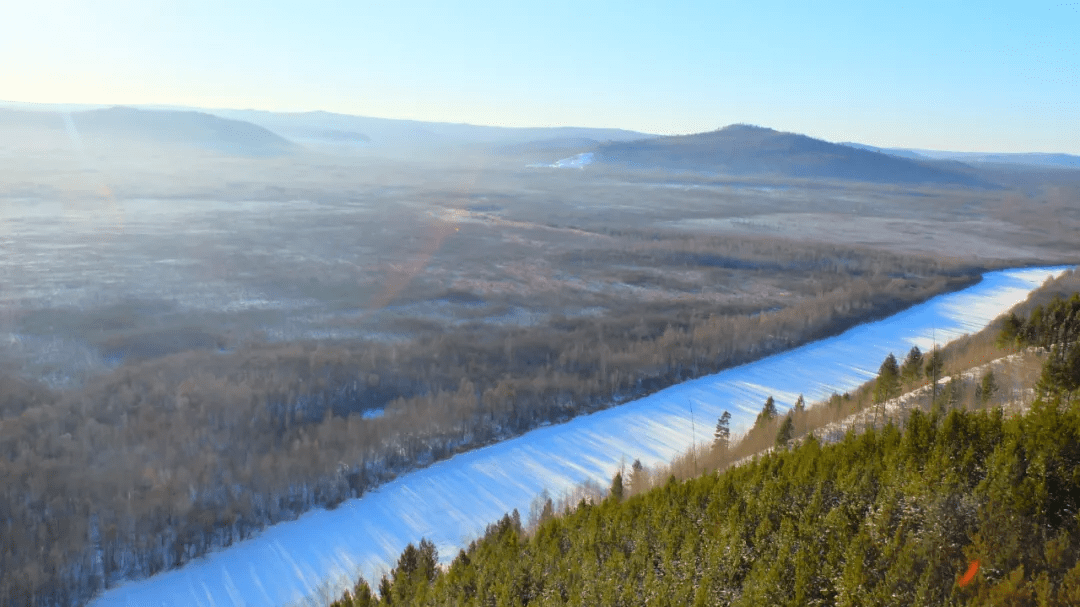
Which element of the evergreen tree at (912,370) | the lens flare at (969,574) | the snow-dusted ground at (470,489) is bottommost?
the snow-dusted ground at (470,489)

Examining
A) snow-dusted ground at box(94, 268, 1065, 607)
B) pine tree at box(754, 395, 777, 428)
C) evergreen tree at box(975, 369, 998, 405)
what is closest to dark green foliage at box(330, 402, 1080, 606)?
snow-dusted ground at box(94, 268, 1065, 607)

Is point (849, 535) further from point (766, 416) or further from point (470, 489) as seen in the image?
point (766, 416)

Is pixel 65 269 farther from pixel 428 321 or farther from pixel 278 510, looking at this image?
pixel 278 510

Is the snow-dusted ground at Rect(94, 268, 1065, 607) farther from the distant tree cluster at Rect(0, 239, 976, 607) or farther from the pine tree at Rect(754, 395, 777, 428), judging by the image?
the pine tree at Rect(754, 395, 777, 428)

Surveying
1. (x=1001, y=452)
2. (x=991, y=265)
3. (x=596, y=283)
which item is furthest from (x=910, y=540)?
(x=991, y=265)

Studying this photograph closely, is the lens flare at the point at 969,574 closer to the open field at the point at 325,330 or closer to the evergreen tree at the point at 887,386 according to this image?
the evergreen tree at the point at 887,386

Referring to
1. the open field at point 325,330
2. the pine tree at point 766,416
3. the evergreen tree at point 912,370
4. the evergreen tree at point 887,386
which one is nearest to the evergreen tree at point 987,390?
the evergreen tree at point 887,386

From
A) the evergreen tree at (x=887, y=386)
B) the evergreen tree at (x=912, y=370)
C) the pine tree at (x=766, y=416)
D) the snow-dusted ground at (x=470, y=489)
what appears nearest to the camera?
the snow-dusted ground at (x=470, y=489)

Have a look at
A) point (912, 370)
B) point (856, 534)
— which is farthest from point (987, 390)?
point (856, 534)
